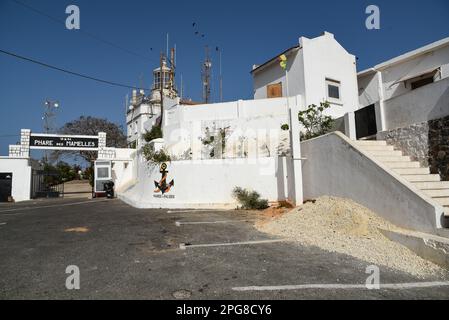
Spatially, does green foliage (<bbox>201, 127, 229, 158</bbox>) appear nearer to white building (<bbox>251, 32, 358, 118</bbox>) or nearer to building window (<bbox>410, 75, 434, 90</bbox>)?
white building (<bbox>251, 32, 358, 118</bbox>)

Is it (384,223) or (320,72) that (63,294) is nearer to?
(384,223)

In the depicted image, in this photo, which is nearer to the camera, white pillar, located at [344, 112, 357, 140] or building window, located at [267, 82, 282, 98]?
white pillar, located at [344, 112, 357, 140]

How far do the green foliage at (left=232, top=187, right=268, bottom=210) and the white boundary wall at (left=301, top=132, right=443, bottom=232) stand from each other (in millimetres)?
2053

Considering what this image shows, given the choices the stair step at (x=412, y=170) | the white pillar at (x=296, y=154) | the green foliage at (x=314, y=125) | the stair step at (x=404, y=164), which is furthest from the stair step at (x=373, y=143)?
the green foliage at (x=314, y=125)

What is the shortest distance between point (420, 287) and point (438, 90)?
574 cm

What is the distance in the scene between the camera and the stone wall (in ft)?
23.2

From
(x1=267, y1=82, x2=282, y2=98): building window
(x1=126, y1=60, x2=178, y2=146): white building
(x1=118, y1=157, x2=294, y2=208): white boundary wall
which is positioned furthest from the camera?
(x1=126, y1=60, x2=178, y2=146): white building

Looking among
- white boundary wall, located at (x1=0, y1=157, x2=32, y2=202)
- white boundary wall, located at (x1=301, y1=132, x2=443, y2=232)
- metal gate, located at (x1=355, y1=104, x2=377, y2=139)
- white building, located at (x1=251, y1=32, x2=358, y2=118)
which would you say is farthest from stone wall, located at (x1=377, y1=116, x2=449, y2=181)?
white boundary wall, located at (x1=0, y1=157, x2=32, y2=202)

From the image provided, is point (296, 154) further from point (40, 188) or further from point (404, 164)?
point (40, 188)

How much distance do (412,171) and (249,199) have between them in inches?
252
